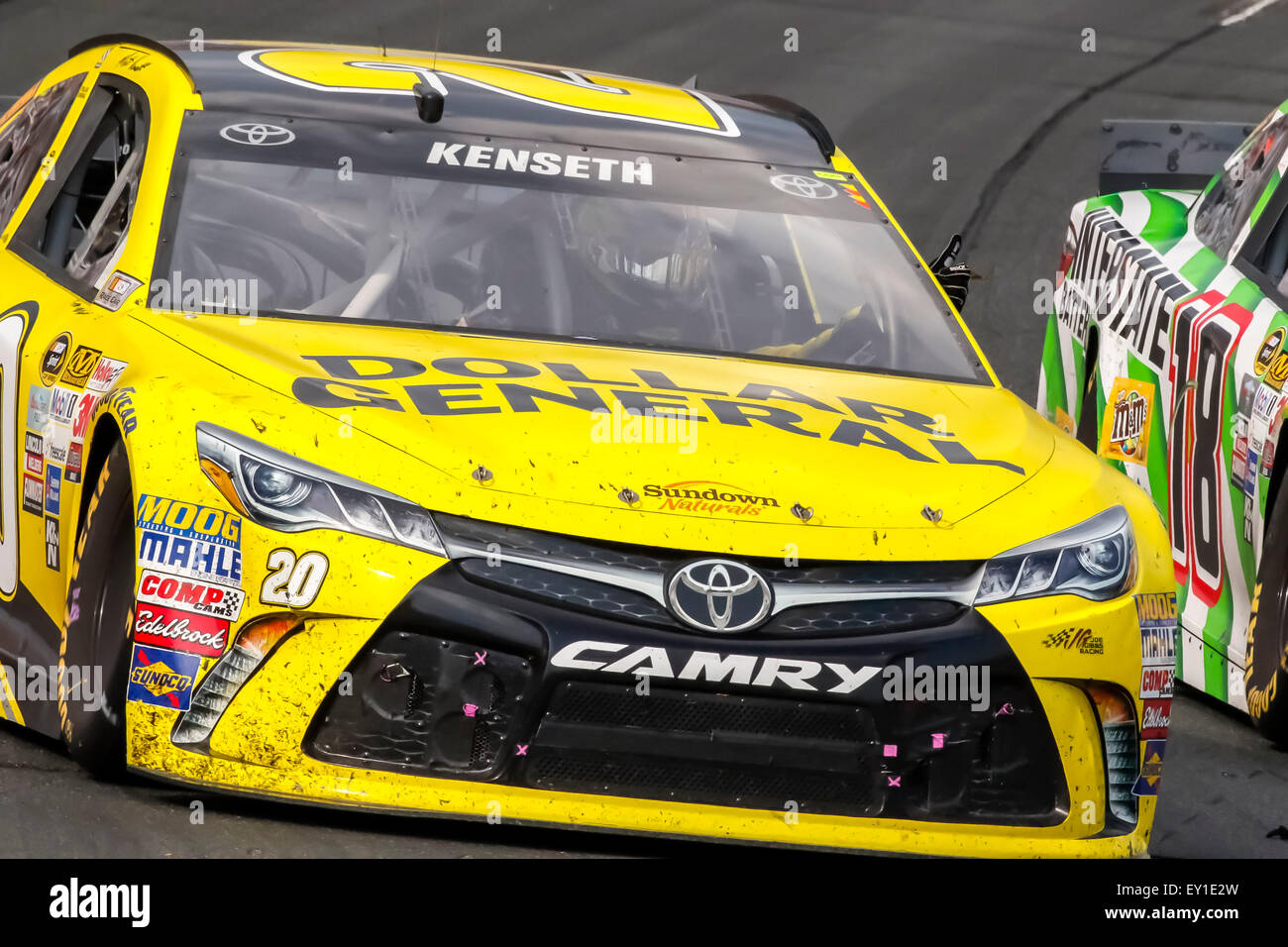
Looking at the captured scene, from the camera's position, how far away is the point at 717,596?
4.39 meters

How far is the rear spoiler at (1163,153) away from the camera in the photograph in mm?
9789

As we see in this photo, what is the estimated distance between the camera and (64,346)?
533 cm

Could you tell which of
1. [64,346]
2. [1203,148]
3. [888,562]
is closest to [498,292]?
[64,346]

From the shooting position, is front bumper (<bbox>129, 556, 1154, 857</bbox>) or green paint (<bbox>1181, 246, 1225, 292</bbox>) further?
green paint (<bbox>1181, 246, 1225, 292</bbox>)

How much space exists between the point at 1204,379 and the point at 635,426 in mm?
3063

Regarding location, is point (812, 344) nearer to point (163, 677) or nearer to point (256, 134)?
point (256, 134)

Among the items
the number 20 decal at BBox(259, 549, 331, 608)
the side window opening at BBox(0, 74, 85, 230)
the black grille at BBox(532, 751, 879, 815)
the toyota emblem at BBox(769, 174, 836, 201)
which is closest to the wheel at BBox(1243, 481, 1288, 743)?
the toyota emblem at BBox(769, 174, 836, 201)

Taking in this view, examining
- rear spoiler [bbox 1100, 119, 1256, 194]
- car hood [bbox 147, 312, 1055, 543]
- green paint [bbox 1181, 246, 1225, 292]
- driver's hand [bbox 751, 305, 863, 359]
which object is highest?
rear spoiler [bbox 1100, 119, 1256, 194]

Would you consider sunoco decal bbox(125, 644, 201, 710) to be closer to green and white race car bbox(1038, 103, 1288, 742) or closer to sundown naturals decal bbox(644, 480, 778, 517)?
sundown naturals decal bbox(644, 480, 778, 517)

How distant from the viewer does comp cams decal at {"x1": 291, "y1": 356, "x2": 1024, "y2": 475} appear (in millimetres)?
4695

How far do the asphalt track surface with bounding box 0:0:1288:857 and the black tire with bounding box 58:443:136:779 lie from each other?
138 inches

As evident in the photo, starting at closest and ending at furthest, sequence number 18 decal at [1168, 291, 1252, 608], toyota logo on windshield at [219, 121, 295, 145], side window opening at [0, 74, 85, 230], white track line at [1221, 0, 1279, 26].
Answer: toyota logo on windshield at [219, 121, 295, 145], side window opening at [0, 74, 85, 230], number 18 decal at [1168, 291, 1252, 608], white track line at [1221, 0, 1279, 26]

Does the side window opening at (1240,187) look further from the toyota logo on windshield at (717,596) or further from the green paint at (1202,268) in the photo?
the toyota logo on windshield at (717,596)
